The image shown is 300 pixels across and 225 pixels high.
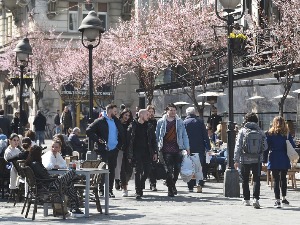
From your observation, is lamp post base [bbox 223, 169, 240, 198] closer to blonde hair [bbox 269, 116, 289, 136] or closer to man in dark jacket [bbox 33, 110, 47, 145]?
blonde hair [bbox 269, 116, 289, 136]

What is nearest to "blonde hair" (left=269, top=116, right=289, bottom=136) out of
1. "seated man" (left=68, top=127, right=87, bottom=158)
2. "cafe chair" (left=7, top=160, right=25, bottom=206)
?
"cafe chair" (left=7, top=160, right=25, bottom=206)

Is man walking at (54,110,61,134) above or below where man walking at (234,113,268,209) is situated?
above

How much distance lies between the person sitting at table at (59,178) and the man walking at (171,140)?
4.60 meters

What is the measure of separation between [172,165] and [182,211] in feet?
12.4

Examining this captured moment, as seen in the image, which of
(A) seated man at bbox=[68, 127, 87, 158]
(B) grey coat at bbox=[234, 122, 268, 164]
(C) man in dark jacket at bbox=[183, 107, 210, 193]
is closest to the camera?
(B) grey coat at bbox=[234, 122, 268, 164]

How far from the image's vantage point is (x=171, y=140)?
69.5 ft

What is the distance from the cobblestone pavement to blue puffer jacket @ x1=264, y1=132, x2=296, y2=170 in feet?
2.54

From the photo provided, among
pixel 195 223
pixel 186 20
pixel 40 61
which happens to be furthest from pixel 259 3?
pixel 195 223

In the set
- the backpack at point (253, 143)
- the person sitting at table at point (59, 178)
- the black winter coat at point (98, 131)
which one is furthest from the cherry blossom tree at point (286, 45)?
the person sitting at table at point (59, 178)

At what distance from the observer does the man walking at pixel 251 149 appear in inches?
720

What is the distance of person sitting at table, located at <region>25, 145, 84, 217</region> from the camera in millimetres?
16453

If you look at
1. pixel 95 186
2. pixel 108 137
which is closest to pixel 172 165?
pixel 108 137

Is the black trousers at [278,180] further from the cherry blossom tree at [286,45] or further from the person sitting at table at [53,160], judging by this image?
the cherry blossom tree at [286,45]

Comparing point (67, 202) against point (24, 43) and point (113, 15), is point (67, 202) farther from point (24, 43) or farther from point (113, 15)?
point (113, 15)
